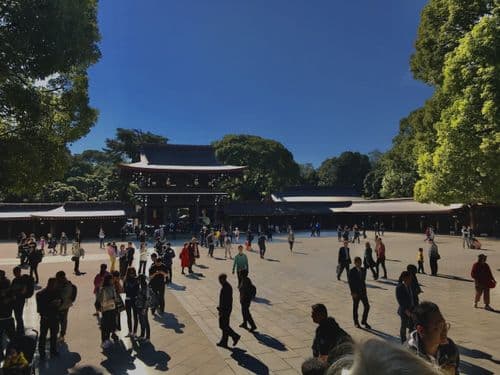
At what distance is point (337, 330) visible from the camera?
499 centimetres

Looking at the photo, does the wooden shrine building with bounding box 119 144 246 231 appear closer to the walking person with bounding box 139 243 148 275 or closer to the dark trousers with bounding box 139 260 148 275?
the dark trousers with bounding box 139 260 148 275

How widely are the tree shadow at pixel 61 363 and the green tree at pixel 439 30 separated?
55.9ft

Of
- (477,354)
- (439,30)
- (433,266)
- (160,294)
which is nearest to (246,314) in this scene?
(160,294)

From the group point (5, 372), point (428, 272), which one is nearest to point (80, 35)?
point (5, 372)

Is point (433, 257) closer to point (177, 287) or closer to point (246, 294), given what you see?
point (246, 294)

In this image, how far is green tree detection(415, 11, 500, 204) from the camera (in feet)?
38.4

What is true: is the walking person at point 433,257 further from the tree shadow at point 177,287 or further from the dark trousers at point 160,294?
the dark trousers at point 160,294

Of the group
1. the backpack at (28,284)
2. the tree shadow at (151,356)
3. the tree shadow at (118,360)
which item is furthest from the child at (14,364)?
the backpack at (28,284)

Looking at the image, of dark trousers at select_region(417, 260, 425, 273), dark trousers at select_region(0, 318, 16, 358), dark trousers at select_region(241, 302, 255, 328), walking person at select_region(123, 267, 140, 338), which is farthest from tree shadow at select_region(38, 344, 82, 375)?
A: dark trousers at select_region(417, 260, 425, 273)

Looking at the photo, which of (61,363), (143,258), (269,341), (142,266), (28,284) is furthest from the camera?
(142,266)

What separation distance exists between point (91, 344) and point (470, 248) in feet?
83.1

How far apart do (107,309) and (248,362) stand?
11.2 feet

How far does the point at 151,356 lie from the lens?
→ 7887mm

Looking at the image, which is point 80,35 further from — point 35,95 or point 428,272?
point 428,272
